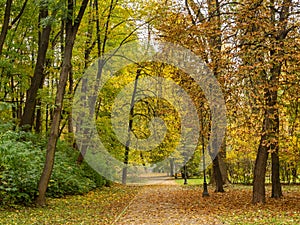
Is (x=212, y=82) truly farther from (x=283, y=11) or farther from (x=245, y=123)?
(x=283, y=11)

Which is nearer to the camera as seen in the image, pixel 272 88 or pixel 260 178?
pixel 272 88

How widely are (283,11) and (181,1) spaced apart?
Answer: 17.7ft

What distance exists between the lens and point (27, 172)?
12047mm

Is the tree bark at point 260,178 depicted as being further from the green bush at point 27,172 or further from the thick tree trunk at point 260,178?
the green bush at point 27,172

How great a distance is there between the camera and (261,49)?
34.6 feet

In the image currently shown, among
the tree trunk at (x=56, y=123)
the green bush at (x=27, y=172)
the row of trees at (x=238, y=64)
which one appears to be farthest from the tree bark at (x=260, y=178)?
the green bush at (x=27, y=172)

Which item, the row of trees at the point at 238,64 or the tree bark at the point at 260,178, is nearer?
the row of trees at the point at 238,64

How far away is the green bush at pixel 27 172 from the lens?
382 inches

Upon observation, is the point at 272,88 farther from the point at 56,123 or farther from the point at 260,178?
the point at 56,123

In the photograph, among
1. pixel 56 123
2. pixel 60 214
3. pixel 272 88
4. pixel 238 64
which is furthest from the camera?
pixel 56 123

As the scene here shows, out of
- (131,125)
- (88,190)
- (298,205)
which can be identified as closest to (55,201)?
(88,190)

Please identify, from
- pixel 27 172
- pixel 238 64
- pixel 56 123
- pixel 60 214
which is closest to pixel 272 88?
pixel 238 64

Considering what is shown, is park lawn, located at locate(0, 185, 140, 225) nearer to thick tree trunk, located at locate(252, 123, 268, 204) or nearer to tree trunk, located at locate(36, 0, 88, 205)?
tree trunk, located at locate(36, 0, 88, 205)

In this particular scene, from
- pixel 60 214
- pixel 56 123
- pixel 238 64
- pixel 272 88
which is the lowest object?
pixel 60 214
